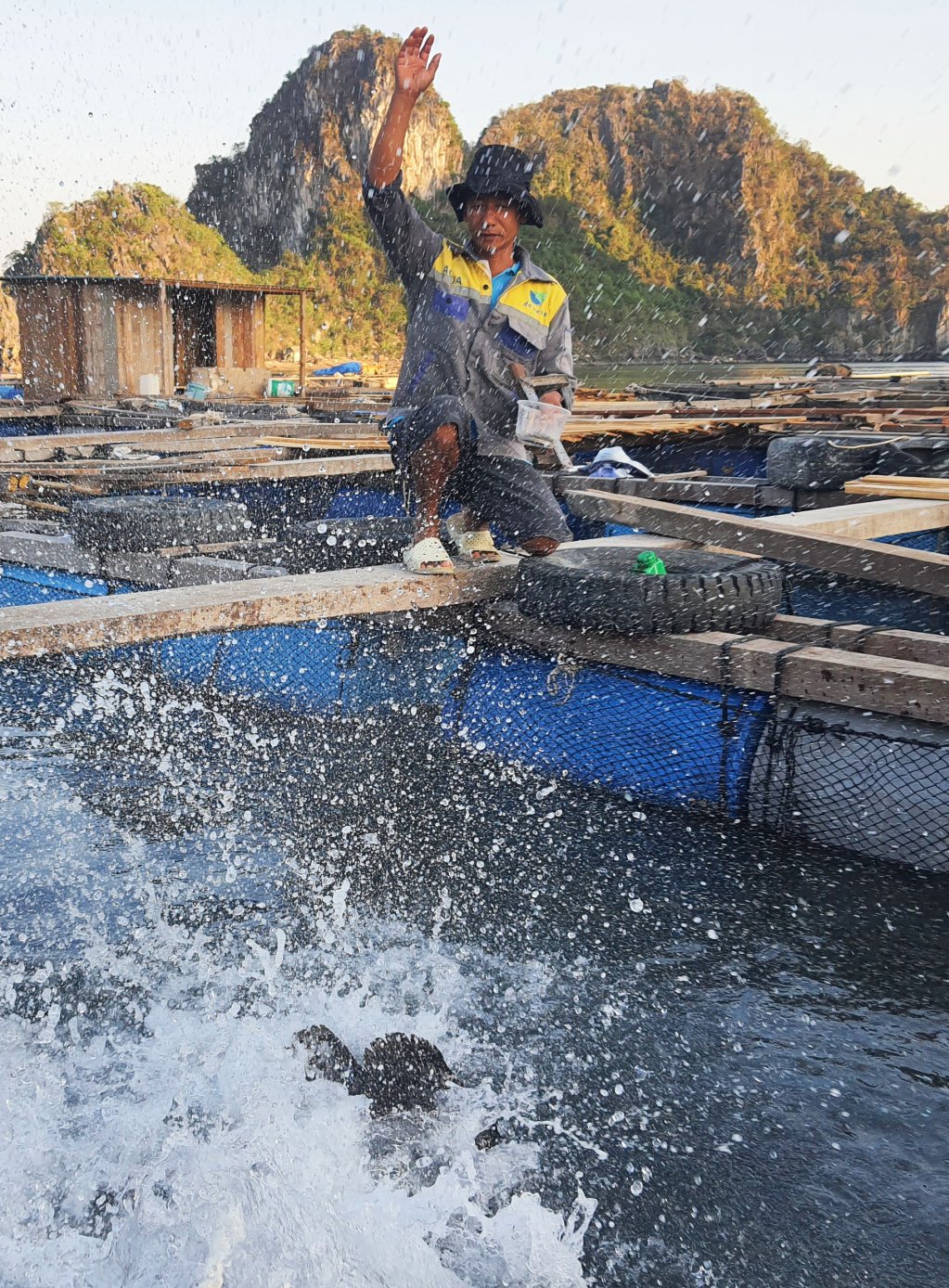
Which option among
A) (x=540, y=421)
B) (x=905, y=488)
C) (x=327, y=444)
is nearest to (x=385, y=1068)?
(x=540, y=421)

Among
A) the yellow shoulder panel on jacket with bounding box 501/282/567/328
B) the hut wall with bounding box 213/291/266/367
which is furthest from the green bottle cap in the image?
the hut wall with bounding box 213/291/266/367

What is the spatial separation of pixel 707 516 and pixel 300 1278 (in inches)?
142

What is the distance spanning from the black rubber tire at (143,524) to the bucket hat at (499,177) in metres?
2.56

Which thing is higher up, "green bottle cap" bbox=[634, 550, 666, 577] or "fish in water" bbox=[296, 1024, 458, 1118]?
"green bottle cap" bbox=[634, 550, 666, 577]

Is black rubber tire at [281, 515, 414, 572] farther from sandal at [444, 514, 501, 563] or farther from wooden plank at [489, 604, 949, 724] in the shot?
wooden plank at [489, 604, 949, 724]

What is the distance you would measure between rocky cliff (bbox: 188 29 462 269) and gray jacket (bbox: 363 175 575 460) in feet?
325

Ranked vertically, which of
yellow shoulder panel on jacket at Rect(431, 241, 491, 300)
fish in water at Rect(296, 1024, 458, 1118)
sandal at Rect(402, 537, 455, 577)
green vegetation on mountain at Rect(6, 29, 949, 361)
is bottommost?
fish in water at Rect(296, 1024, 458, 1118)

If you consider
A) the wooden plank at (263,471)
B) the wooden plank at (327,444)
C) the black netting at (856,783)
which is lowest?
the black netting at (856,783)

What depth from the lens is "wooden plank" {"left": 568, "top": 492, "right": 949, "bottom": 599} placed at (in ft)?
14.7

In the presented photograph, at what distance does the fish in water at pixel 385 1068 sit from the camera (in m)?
3.04

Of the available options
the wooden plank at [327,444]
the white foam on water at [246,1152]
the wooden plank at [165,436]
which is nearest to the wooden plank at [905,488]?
the wooden plank at [327,444]

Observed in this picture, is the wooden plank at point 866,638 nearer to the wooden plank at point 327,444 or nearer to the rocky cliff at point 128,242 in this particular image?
the wooden plank at point 327,444

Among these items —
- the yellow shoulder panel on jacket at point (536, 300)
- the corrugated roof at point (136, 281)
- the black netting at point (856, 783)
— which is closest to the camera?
the black netting at point (856, 783)

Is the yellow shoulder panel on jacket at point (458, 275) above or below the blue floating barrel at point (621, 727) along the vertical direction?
above
